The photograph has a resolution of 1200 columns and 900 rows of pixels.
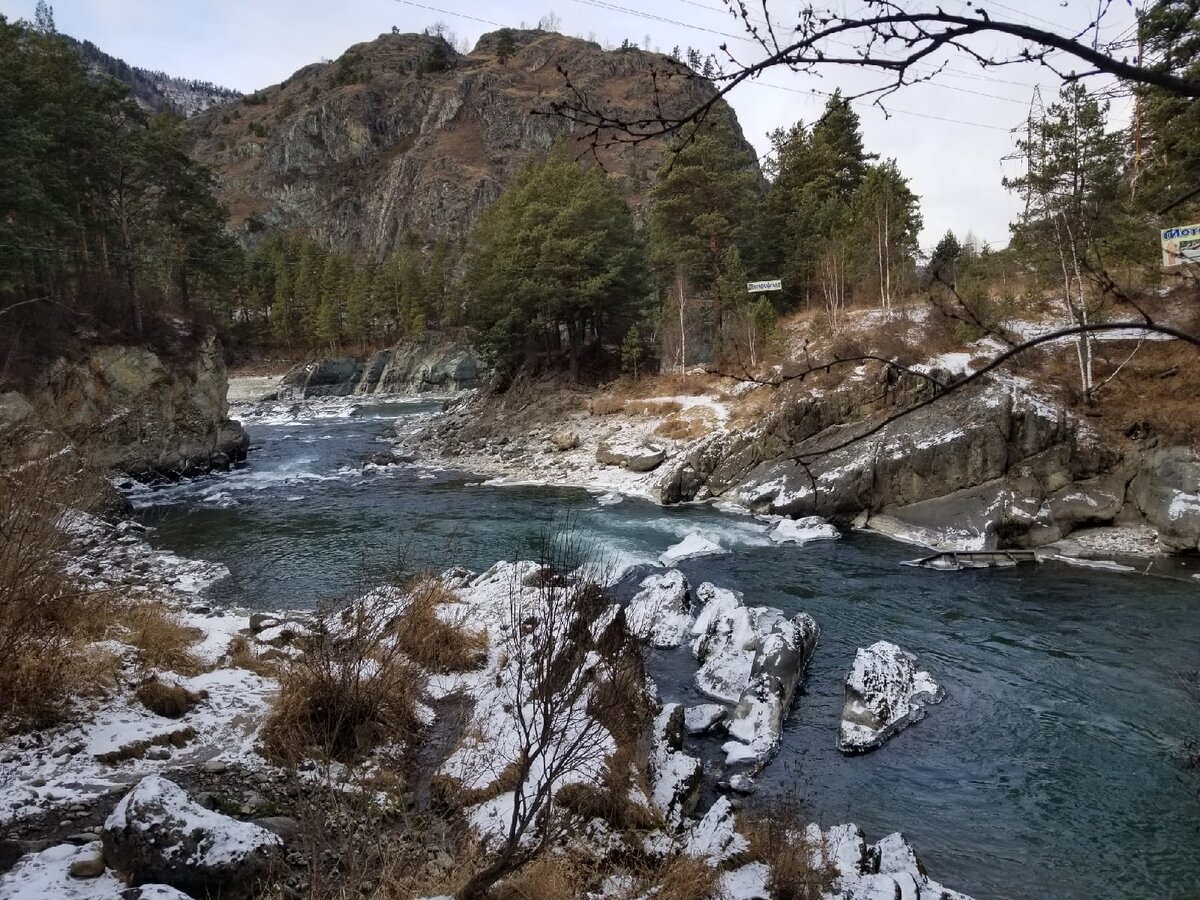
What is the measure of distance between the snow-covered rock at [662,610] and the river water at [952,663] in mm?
486

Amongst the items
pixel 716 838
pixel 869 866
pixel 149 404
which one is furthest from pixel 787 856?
pixel 149 404

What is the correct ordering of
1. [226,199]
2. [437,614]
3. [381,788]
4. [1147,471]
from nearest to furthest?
[381,788] < [437,614] < [1147,471] < [226,199]

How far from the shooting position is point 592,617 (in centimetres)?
614

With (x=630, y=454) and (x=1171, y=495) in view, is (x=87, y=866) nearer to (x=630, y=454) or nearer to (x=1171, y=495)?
(x=1171, y=495)

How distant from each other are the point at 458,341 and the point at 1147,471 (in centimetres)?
5338

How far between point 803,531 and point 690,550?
3026mm

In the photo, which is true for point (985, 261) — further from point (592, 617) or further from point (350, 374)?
point (350, 374)

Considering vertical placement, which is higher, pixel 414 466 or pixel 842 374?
pixel 842 374

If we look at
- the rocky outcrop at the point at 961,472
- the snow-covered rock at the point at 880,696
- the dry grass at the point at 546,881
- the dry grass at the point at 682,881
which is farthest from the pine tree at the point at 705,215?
the dry grass at the point at 546,881

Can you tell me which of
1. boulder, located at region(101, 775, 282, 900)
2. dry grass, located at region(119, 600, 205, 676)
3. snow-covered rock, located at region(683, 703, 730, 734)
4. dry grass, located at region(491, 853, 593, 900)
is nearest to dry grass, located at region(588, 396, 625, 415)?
snow-covered rock, located at region(683, 703, 730, 734)

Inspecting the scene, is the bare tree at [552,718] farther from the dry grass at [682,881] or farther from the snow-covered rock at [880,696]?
the snow-covered rock at [880,696]

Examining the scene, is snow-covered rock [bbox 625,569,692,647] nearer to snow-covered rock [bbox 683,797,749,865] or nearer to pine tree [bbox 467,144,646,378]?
snow-covered rock [bbox 683,797,749,865]

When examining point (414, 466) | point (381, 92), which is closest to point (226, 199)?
point (381, 92)

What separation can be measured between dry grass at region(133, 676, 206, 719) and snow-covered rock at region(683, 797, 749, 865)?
16.5ft
